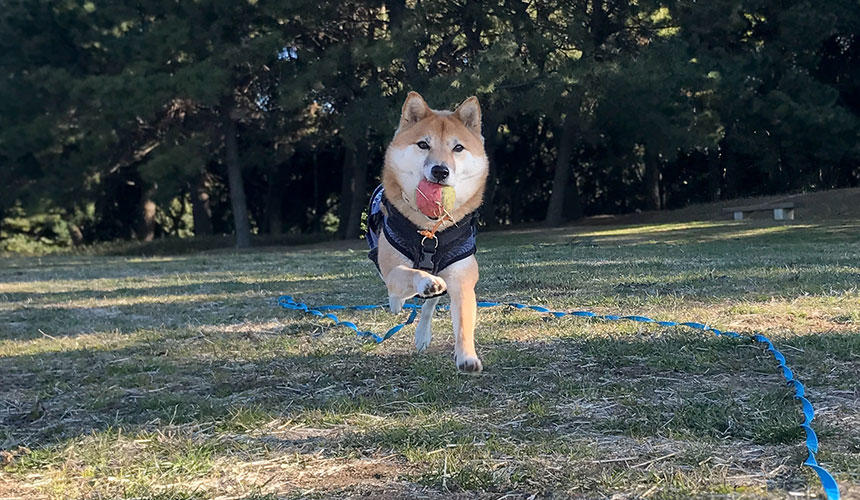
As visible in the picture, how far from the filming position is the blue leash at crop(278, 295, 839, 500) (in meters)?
2.38

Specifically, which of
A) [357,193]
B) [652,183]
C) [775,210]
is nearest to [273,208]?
[357,193]

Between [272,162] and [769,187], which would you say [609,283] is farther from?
[769,187]

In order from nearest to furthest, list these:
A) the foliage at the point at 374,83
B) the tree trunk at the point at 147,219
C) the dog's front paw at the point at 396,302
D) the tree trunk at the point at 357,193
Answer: the dog's front paw at the point at 396,302, the foliage at the point at 374,83, the tree trunk at the point at 357,193, the tree trunk at the point at 147,219

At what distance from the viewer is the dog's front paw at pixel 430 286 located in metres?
3.48

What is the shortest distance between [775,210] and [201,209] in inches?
685

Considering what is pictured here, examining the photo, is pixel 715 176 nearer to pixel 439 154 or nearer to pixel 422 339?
pixel 422 339

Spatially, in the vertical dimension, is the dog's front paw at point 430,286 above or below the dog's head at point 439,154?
below

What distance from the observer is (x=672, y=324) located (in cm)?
486

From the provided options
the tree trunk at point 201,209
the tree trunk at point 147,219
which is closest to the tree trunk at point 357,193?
Answer: the tree trunk at point 201,209

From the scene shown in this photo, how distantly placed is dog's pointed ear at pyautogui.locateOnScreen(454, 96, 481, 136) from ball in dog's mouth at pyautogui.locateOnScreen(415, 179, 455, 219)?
57 centimetres

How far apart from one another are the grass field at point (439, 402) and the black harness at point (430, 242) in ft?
1.85

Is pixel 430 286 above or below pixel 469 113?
below

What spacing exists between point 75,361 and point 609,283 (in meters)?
4.65

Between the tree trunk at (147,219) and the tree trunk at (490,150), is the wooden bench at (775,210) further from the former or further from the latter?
the tree trunk at (147,219)
